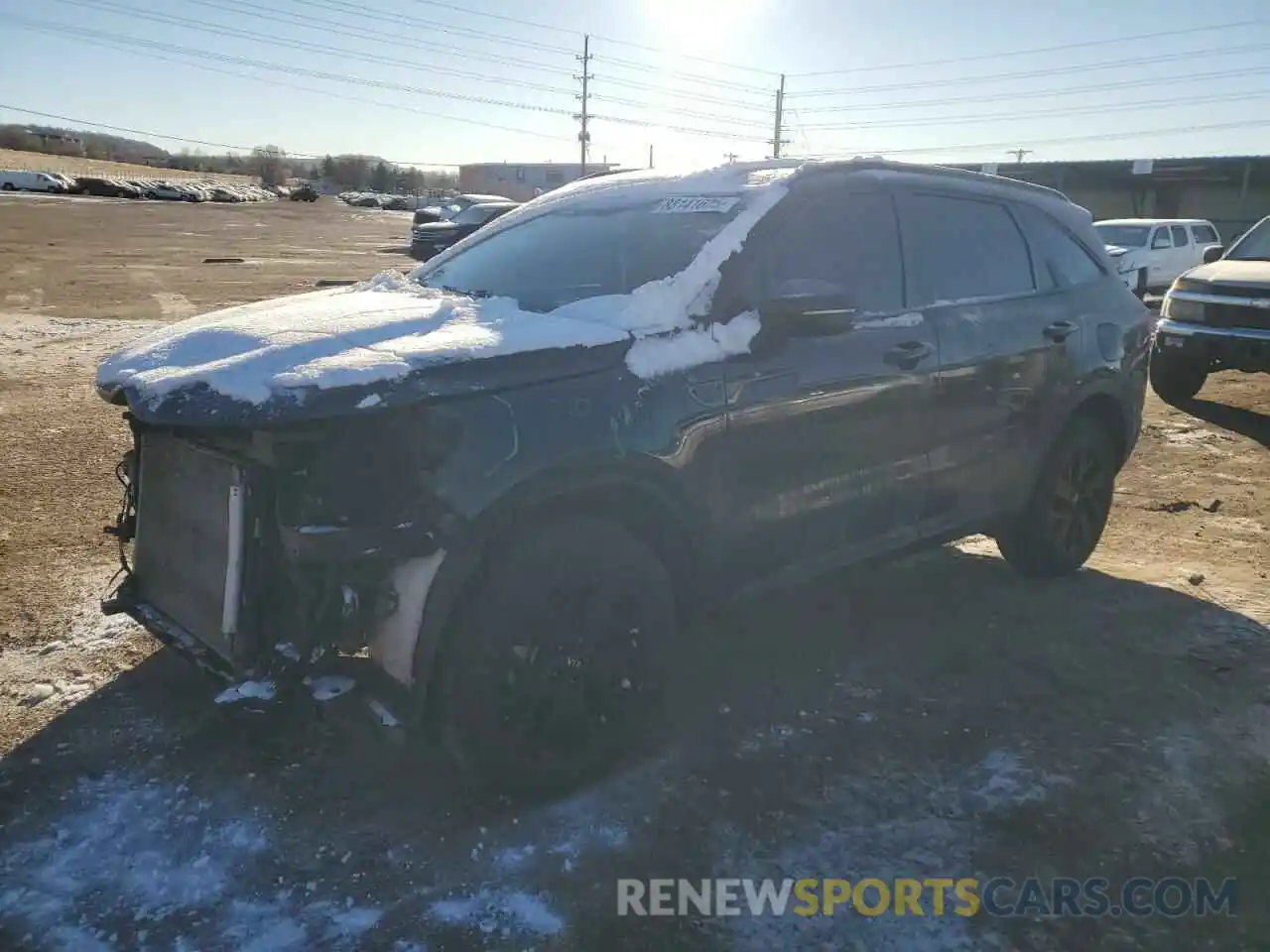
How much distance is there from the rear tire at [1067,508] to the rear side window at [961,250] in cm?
83

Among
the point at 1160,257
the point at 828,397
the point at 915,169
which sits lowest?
the point at 828,397

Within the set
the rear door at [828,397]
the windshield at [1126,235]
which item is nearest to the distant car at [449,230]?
the windshield at [1126,235]

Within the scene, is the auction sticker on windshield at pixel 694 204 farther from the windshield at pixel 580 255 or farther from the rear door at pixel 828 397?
the rear door at pixel 828 397

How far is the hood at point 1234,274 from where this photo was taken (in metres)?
9.05

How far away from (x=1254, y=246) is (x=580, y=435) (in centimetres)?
994

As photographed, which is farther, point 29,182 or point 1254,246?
point 29,182

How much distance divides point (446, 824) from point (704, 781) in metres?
0.82

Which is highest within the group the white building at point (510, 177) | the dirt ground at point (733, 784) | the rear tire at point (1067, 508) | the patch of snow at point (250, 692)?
the white building at point (510, 177)

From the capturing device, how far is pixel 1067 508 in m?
4.92

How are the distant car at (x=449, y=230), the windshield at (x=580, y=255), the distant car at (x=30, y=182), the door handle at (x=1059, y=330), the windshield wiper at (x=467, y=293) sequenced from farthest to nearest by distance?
the distant car at (x=30, y=182) < the distant car at (x=449, y=230) < the door handle at (x=1059, y=330) < the windshield wiper at (x=467, y=293) < the windshield at (x=580, y=255)

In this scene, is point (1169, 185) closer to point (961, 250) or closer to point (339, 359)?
point (961, 250)

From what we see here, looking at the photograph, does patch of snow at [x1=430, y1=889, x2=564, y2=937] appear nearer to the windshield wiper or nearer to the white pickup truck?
the windshield wiper

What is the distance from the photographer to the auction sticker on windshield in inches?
143

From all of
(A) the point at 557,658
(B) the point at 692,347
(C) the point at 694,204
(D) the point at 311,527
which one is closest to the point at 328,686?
(D) the point at 311,527
